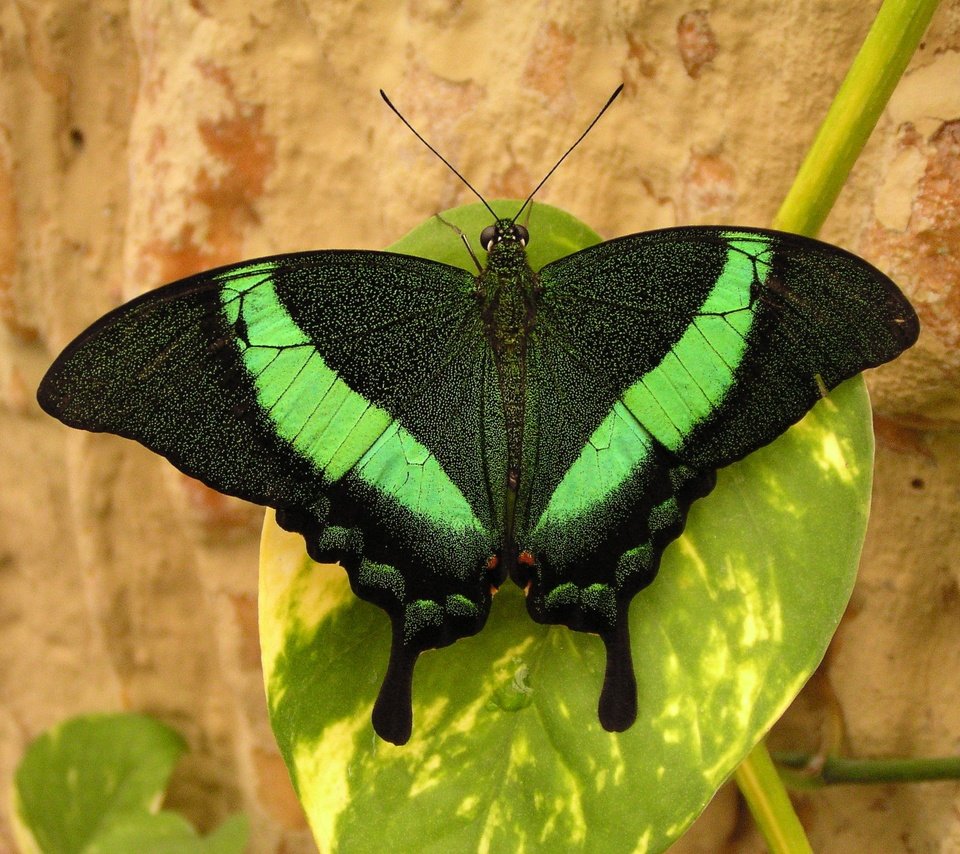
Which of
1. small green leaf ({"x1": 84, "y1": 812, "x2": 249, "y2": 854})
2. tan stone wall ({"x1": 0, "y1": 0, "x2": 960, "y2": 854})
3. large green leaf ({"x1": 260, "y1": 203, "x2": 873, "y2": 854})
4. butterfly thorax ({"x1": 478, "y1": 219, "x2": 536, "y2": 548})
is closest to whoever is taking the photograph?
large green leaf ({"x1": 260, "y1": 203, "x2": 873, "y2": 854})

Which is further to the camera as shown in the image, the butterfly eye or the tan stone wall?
the tan stone wall

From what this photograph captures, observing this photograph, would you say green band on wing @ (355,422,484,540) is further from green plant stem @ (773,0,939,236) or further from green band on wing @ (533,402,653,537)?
green plant stem @ (773,0,939,236)

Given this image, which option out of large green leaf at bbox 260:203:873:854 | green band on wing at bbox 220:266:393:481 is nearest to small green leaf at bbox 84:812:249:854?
large green leaf at bbox 260:203:873:854

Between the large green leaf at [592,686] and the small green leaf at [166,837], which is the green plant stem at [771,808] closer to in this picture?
the large green leaf at [592,686]

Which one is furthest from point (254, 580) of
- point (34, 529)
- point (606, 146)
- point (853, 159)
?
point (853, 159)

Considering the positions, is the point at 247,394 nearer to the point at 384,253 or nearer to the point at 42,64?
the point at 384,253

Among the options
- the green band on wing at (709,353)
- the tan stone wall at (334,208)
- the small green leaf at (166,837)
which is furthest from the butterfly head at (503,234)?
the small green leaf at (166,837)
